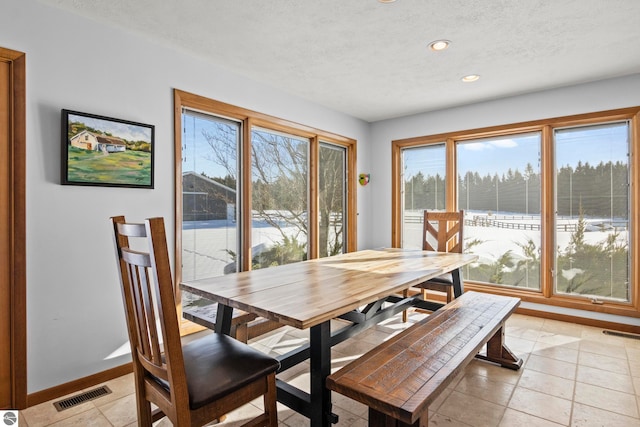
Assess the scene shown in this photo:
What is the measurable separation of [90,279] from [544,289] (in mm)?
4418

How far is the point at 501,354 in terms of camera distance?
2729 mm

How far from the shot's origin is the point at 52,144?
2.25 metres

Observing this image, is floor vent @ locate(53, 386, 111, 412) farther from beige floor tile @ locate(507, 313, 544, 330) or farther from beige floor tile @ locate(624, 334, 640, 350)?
beige floor tile @ locate(624, 334, 640, 350)

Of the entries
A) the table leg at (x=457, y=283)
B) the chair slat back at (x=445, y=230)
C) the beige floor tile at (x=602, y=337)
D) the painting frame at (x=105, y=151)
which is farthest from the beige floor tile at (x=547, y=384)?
the painting frame at (x=105, y=151)

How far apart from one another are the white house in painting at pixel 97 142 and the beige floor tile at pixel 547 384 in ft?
10.9

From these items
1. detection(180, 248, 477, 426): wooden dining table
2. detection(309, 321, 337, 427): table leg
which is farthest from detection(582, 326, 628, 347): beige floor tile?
detection(309, 321, 337, 427): table leg

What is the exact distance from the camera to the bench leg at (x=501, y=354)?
2.68 m

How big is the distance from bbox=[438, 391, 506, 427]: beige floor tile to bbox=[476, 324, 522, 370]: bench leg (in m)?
0.59

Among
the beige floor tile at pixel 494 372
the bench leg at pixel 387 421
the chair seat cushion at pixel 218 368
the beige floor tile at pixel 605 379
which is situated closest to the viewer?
the chair seat cushion at pixel 218 368

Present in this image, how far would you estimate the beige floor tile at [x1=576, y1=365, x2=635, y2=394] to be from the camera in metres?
2.39

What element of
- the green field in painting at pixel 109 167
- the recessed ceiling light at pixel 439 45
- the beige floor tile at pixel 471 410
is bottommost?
the beige floor tile at pixel 471 410

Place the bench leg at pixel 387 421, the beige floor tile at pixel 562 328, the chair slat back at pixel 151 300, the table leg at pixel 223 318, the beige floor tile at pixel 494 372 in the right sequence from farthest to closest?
the beige floor tile at pixel 562 328
the beige floor tile at pixel 494 372
the table leg at pixel 223 318
the bench leg at pixel 387 421
the chair slat back at pixel 151 300

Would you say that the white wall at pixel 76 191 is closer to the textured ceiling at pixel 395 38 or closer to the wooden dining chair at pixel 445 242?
the textured ceiling at pixel 395 38

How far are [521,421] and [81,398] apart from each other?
273 centimetres
